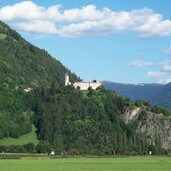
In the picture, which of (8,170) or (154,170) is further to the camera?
(154,170)

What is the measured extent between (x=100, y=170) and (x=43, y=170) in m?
8.91

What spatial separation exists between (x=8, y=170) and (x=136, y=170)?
813 inches

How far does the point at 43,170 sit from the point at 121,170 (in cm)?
1251

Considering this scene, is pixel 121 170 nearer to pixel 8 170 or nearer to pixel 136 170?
pixel 136 170

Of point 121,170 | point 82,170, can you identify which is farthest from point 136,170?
point 82,170

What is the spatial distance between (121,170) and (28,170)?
1475cm

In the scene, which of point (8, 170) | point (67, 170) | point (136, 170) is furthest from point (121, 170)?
point (8, 170)

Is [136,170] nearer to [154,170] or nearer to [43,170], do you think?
[154,170]

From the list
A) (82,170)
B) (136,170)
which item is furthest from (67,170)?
(136,170)

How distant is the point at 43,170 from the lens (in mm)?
102562

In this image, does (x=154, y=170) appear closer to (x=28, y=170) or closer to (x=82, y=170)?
(x=82, y=170)

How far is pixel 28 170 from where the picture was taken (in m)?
103

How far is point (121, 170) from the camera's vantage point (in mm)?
105125

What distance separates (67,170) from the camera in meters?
101
